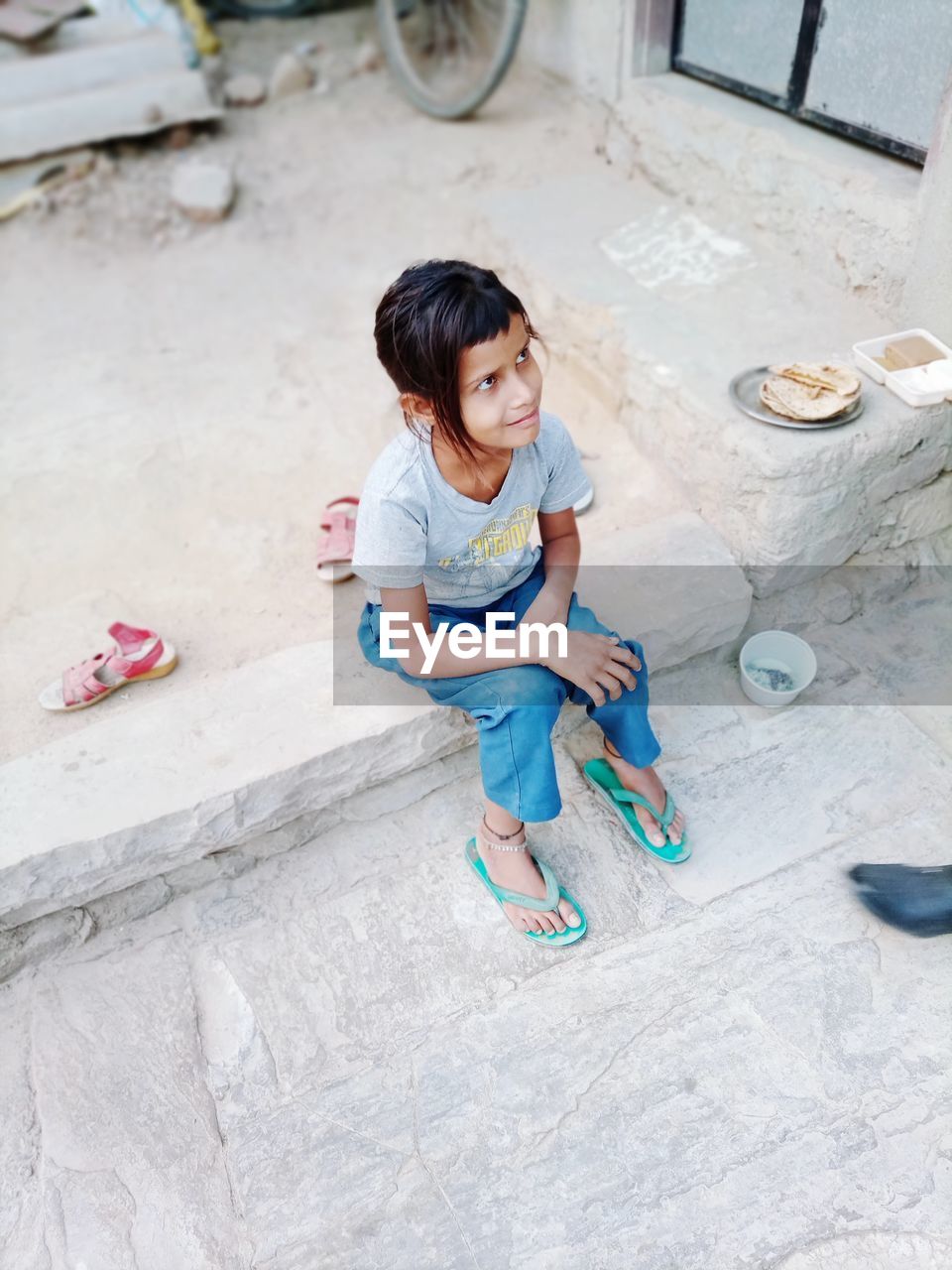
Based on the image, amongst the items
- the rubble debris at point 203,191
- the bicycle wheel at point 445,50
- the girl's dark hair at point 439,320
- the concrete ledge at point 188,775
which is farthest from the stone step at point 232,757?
the bicycle wheel at point 445,50

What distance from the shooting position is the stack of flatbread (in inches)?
A: 84.8

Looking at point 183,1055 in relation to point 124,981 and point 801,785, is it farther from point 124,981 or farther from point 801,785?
point 801,785

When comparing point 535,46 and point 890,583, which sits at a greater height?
point 535,46

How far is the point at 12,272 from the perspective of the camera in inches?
151

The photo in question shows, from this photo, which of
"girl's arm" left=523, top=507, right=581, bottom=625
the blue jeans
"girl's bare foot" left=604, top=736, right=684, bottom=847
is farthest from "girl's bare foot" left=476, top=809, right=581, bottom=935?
"girl's arm" left=523, top=507, right=581, bottom=625

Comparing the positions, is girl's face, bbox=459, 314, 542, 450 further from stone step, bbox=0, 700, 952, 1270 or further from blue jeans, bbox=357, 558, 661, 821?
stone step, bbox=0, 700, 952, 1270

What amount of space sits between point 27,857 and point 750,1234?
55.9 inches

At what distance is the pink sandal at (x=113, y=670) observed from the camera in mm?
2074

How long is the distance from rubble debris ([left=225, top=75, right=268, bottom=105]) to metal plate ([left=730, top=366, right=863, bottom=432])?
11.6 feet

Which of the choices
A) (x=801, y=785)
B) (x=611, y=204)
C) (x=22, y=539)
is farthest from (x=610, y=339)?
(x=22, y=539)

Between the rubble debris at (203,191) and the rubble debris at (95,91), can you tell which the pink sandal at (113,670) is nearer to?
the rubble debris at (203,191)

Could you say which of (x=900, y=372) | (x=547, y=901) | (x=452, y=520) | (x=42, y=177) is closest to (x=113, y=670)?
(x=452, y=520)

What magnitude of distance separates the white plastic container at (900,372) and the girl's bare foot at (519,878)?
4.61 feet

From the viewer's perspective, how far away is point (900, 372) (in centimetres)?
227
